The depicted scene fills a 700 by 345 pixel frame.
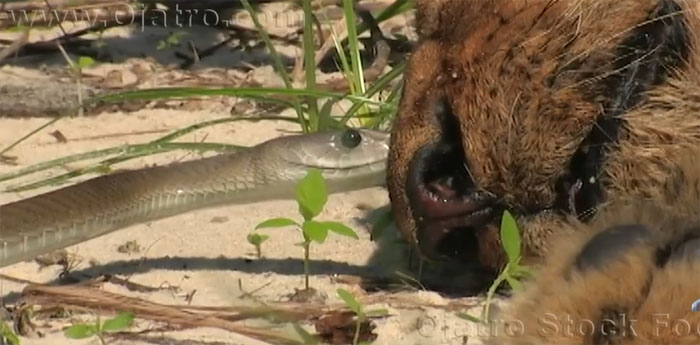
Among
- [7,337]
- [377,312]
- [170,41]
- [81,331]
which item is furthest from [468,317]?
[170,41]

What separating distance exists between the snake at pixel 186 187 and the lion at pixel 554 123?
1.38 metres

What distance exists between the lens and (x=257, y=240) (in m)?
3.82

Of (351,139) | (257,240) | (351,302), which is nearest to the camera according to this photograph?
(351,302)

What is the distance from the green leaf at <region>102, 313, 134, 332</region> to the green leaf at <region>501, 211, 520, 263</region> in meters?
0.83

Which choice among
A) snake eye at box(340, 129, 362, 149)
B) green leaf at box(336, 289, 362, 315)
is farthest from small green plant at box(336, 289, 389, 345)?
snake eye at box(340, 129, 362, 149)

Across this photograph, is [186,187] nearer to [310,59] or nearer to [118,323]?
[310,59]

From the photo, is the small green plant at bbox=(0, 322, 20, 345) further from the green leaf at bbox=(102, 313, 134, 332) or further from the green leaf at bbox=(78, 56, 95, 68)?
the green leaf at bbox=(78, 56, 95, 68)

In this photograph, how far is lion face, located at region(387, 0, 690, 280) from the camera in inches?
112

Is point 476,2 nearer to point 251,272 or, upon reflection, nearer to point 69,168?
point 251,272

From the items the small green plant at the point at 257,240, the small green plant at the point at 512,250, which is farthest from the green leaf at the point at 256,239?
the small green plant at the point at 512,250

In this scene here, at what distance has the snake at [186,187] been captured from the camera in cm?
413

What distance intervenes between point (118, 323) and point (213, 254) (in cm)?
76

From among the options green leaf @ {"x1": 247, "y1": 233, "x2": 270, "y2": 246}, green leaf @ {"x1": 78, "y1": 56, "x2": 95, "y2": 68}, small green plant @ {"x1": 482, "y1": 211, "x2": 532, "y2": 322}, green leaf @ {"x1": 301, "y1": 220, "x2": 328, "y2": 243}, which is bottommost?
green leaf @ {"x1": 78, "y1": 56, "x2": 95, "y2": 68}

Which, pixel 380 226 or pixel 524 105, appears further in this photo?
pixel 380 226
